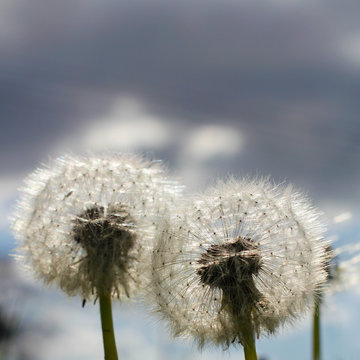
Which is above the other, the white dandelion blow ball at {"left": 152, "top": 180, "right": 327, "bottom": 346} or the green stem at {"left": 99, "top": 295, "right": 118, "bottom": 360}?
the white dandelion blow ball at {"left": 152, "top": 180, "right": 327, "bottom": 346}

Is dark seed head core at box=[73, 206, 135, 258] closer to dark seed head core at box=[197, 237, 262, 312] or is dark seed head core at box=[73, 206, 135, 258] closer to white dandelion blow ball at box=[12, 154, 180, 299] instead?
white dandelion blow ball at box=[12, 154, 180, 299]

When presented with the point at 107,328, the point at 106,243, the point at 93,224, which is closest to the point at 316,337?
the point at 107,328

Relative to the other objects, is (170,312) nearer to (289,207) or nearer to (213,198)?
(213,198)

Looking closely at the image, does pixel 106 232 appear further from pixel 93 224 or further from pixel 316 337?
pixel 316 337

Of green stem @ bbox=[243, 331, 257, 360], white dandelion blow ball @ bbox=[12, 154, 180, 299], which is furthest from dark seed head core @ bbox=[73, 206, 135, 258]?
green stem @ bbox=[243, 331, 257, 360]

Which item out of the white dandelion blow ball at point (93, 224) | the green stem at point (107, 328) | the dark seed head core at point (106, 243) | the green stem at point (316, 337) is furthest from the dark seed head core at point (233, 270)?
the green stem at point (316, 337)

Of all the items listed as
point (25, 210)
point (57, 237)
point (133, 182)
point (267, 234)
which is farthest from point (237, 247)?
point (25, 210)
